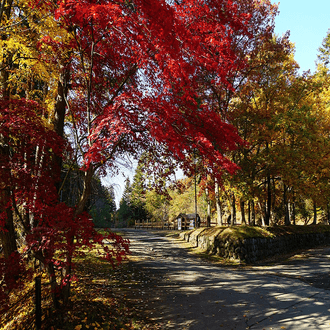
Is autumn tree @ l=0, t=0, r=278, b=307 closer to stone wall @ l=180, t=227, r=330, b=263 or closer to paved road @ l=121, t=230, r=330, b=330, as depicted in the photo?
paved road @ l=121, t=230, r=330, b=330

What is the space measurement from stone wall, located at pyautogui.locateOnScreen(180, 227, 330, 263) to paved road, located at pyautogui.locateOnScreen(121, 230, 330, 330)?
240cm

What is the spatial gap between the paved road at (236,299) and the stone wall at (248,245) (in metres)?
2.40

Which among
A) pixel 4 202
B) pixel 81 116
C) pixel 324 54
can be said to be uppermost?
pixel 324 54

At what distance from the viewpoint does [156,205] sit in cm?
3641

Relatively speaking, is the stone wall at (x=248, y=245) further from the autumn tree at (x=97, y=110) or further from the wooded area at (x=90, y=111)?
the autumn tree at (x=97, y=110)

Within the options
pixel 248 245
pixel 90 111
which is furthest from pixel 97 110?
pixel 248 245

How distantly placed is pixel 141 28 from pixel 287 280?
885 centimetres

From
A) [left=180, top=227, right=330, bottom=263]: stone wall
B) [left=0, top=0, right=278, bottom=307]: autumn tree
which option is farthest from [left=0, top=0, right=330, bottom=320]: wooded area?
[left=180, top=227, right=330, bottom=263]: stone wall

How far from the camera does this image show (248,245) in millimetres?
12320

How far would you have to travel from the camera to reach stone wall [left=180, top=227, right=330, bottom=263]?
39.9 feet

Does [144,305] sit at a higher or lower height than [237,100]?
lower

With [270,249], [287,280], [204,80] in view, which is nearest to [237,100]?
[204,80]

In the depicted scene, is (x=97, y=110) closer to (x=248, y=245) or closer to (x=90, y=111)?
(x=90, y=111)

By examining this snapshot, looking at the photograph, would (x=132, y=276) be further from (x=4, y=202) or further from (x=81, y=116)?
(x=81, y=116)
